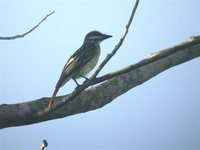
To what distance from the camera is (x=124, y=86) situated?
5.20 meters

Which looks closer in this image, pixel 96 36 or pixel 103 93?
pixel 103 93

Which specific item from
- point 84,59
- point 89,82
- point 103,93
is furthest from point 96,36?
point 89,82

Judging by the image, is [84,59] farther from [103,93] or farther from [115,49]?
[115,49]

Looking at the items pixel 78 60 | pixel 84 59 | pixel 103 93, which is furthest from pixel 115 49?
pixel 84 59

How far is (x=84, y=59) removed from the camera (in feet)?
22.8

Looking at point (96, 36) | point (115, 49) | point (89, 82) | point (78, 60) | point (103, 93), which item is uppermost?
point (96, 36)

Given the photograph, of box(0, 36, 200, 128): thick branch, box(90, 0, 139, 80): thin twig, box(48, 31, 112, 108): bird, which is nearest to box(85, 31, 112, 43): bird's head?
box(48, 31, 112, 108): bird

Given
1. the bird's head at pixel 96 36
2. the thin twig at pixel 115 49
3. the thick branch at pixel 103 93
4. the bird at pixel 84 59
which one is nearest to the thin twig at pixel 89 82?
the thin twig at pixel 115 49

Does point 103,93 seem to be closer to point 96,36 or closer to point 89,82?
point 89,82

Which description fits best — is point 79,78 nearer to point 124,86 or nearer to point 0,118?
point 124,86

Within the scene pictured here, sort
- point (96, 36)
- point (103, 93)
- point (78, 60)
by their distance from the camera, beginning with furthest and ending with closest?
point (96, 36), point (78, 60), point (103, 93)

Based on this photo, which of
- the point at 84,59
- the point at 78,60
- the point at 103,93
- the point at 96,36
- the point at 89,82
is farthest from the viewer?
the point at 96,36

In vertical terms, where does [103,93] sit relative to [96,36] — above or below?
below

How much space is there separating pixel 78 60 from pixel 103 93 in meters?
1.94
